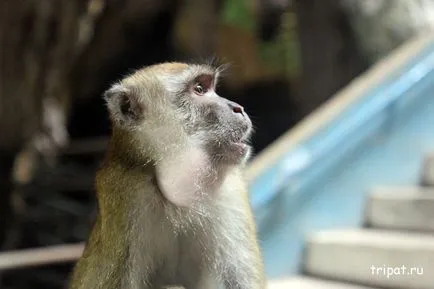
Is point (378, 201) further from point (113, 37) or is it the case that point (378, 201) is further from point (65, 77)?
point (113, 37)

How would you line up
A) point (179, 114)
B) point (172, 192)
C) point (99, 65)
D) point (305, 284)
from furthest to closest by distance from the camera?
point (99, 65) → point (305, 284) → point (179, 114) → point (172, 192)

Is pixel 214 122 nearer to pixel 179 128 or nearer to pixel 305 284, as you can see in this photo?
pixel 179 128

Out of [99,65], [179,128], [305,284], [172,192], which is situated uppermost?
[99,65]

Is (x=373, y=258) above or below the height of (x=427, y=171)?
below

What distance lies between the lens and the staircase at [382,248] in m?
2.42

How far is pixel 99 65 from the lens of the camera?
23.8ft

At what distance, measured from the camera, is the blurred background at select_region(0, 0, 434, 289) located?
194 inches

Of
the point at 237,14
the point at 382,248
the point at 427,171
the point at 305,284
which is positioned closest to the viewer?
the point at 382,248

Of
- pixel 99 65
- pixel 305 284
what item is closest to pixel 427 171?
pixel 305 284

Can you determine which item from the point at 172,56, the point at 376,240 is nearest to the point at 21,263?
the point at 376,240

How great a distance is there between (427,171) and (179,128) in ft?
5.12

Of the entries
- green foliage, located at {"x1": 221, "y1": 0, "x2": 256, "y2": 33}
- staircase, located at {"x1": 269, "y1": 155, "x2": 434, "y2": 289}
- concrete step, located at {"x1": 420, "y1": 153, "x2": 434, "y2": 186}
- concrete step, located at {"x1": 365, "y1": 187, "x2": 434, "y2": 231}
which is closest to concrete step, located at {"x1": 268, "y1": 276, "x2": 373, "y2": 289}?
staircase, located at {"x1": 269, "y1": 155, "x2": 434, "y2": 289}

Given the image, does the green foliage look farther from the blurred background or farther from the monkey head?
the monkey head

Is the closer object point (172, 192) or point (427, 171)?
point (172, 192)
